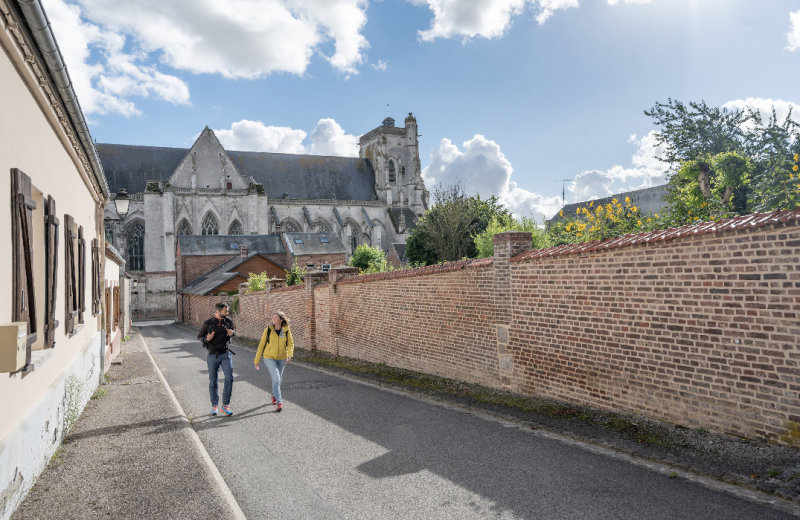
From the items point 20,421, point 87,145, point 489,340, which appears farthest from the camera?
point 489,340

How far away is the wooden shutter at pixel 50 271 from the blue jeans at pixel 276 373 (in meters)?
3.53

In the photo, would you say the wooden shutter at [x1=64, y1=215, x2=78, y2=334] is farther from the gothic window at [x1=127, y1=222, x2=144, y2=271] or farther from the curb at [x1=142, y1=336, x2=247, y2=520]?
the gothic window at [x1=127, y1=222, x2=144, y2=271]

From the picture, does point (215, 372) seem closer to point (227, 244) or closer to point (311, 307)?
point (311, 307)

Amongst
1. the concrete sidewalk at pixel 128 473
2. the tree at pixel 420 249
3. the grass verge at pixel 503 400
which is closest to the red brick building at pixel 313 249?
the tree at pixel 420 249

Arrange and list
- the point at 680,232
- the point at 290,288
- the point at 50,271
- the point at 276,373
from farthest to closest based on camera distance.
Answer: the point at 290,288, the point at 276,373, the point at 680,232, the point at 50,271

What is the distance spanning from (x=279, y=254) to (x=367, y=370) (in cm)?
3439

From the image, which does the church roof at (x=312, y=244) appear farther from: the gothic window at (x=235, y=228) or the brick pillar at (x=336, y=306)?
the brick pillar at (x=336, y=306)

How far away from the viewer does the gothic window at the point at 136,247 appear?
1890 inches

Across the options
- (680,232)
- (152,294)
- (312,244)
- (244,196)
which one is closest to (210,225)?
(244,196)

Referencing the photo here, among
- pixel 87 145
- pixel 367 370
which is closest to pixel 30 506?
pixel 87 145

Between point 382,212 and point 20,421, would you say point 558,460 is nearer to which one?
point 20,421

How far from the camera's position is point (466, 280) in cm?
930

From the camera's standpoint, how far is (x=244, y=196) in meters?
50.8

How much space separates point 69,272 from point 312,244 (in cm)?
3694
